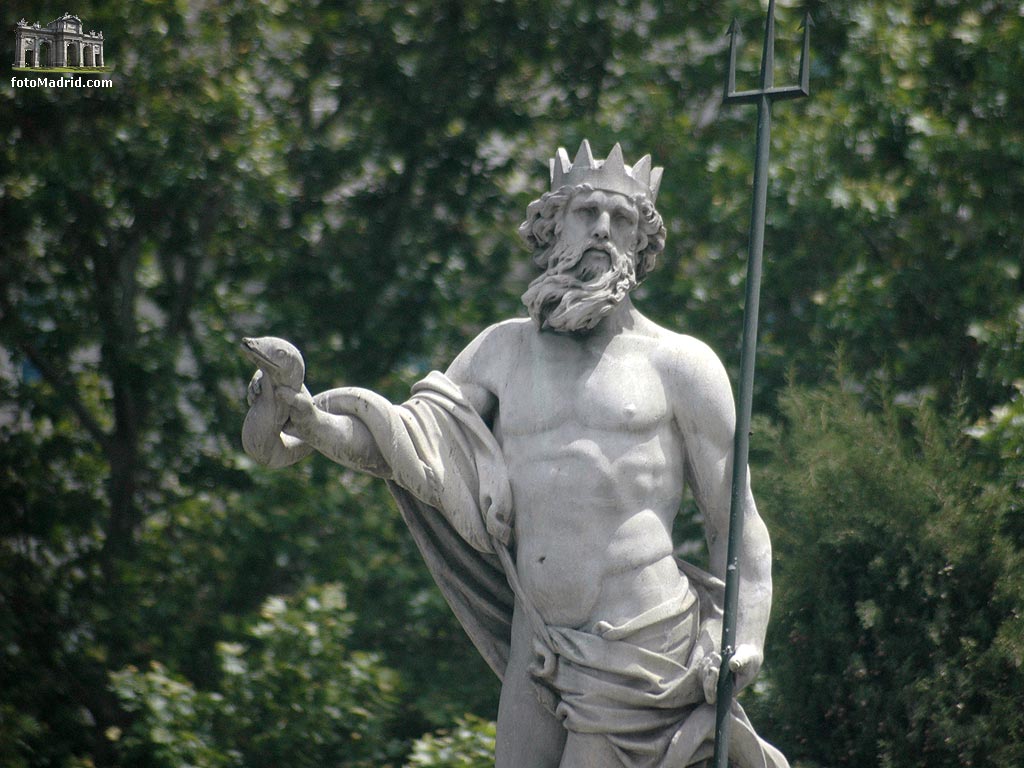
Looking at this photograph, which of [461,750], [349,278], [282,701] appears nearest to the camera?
[461,750]

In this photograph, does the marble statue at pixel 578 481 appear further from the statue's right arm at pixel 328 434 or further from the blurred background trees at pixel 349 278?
the blurred background trees at pixel 349 278

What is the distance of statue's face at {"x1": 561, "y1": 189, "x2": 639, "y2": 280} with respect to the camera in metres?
5.18

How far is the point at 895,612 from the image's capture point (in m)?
8.00

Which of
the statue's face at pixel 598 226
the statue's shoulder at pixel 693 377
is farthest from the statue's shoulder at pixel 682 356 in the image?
the statue's face at pixel 598 226

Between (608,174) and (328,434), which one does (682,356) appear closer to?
(608,174)

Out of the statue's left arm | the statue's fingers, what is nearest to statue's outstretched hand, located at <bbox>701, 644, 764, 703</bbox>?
the statue's fingers

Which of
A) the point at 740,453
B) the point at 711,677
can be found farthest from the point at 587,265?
the point at 711,677

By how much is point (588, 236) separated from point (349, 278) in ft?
21.3

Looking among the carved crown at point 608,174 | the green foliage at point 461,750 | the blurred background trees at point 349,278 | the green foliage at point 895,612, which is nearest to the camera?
the carved crown at point 608,174

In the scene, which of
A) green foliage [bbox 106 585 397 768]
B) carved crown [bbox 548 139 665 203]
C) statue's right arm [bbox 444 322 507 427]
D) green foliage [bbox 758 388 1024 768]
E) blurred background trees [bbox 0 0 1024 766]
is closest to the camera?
carved crown [bbox 548 139 665 203]

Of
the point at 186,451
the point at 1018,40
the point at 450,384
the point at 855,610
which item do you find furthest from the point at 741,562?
the point at 186,451

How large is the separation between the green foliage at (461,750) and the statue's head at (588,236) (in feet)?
13.3

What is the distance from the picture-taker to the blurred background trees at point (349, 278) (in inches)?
397

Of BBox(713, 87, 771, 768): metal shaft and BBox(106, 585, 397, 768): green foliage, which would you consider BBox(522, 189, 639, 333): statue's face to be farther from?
BBox(106, 585, 397, 768): green foliage
